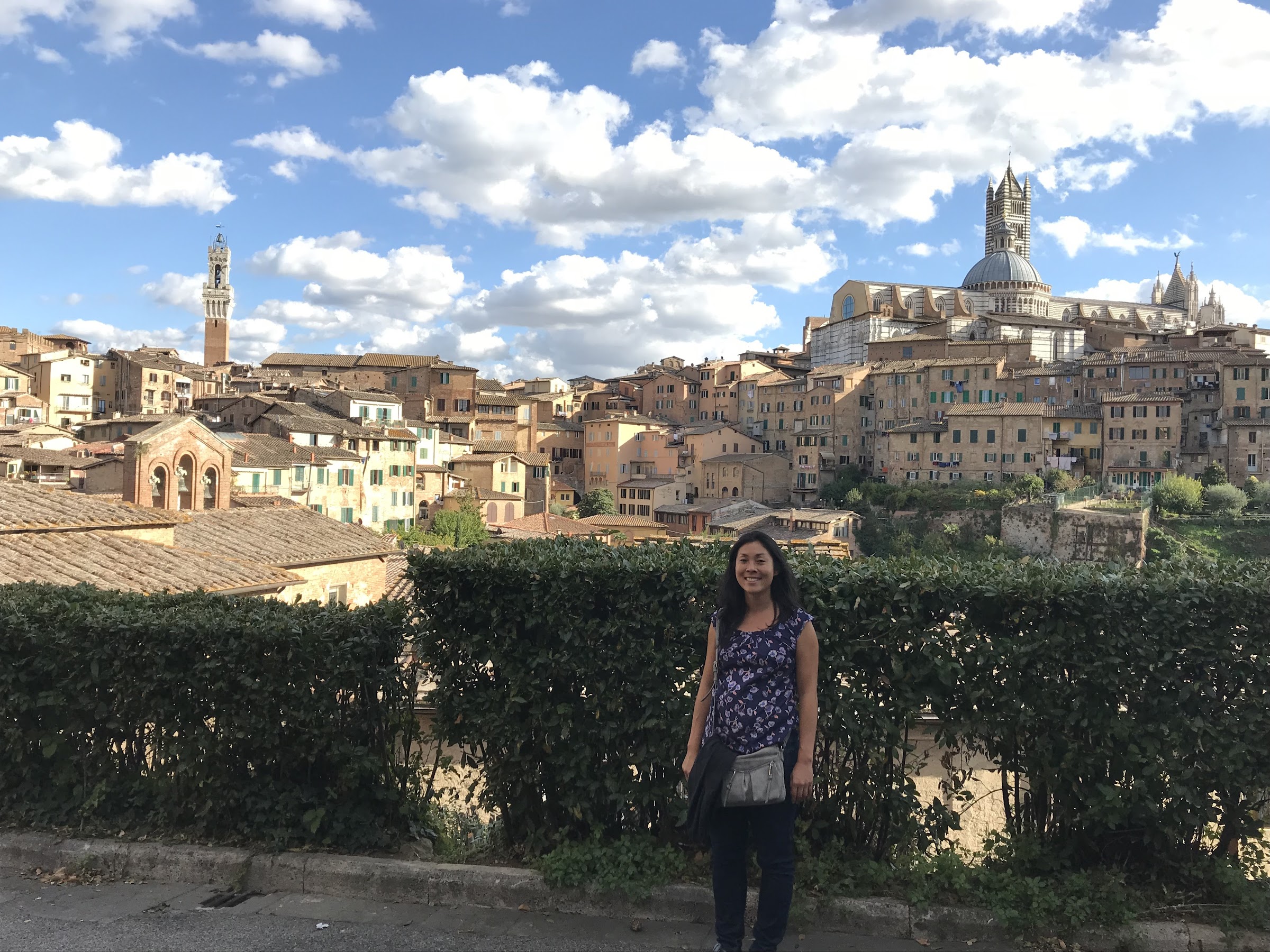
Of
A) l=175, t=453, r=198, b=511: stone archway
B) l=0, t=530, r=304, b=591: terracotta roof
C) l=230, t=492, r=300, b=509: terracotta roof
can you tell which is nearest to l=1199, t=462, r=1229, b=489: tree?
l=230, t=492, r=300, b=509: terracotta roof

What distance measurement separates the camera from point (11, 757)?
20.9 ft

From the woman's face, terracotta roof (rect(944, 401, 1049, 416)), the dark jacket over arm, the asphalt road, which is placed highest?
terracotta roof (rect(944, 401, 1049, 416))

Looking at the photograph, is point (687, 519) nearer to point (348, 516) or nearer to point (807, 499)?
point (807, 499)

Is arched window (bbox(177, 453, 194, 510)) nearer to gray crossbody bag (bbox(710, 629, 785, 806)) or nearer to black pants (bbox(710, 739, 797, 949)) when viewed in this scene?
black pants (bbox(710, 739, 797, 949))

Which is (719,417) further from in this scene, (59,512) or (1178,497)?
(59,512)

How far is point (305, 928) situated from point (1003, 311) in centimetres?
12466

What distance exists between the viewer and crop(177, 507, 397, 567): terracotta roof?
56.0 ft

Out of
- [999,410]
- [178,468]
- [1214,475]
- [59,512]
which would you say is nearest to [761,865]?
[59,512]

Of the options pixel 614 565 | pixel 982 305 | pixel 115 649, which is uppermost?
pixel 982 305

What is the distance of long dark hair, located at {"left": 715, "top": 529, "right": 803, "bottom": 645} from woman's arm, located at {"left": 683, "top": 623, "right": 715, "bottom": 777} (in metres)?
0.10

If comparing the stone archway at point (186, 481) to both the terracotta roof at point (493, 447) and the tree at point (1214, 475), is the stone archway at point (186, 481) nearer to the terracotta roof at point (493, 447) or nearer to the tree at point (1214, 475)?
the terracotta roof at point (493, 447)

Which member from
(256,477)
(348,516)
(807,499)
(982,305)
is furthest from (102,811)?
(982,305)

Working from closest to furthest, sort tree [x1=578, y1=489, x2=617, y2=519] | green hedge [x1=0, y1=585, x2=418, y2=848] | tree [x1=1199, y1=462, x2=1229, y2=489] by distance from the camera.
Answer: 1. green hedge [x1=0, y1=585, x2=418, y2=848]
2. tree [x1=1199, y1=462, x2=1229, y2=489]
3. tree [x1=578, y1=489, x2=617, y2=519]

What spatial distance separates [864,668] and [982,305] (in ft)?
409
